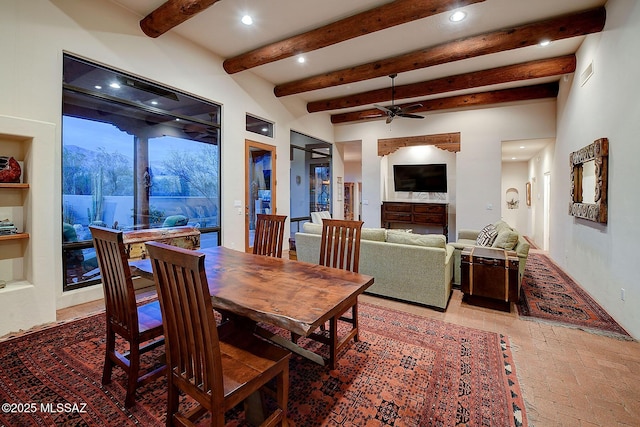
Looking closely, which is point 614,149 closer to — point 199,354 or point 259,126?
point 199,354

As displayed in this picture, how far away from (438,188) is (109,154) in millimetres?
6894

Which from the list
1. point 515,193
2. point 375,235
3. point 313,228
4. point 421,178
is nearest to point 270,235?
point 313,228

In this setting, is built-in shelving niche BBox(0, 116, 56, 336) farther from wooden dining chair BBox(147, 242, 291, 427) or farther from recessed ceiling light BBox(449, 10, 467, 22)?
recessed ceiling light BBox(449, 10, 467, 22)

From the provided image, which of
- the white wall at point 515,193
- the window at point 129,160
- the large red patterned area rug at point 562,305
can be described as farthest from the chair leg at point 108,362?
the white wall at point 515,193

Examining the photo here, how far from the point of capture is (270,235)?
300 cm

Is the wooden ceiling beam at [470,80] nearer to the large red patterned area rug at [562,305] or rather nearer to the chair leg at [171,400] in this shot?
the large red patterned area rug at [562,305]

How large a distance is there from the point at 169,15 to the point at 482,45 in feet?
13.6

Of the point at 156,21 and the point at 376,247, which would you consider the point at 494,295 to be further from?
the point at 156,21

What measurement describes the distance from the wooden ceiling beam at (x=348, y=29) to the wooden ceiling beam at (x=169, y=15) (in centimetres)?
128

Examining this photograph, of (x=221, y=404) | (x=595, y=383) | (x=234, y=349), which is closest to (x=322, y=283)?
(x=234, y=349)

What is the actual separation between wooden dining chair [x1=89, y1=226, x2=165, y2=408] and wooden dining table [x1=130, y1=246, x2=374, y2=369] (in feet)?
0.74

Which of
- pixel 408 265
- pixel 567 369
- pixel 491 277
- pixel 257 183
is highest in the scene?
pixel 257 183

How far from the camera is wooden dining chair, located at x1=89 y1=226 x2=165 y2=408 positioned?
1.62 meters

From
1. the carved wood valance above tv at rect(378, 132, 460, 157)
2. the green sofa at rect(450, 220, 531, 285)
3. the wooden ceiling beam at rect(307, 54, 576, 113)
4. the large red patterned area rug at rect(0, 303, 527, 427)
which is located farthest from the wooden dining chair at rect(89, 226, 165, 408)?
the carved wood valance above tv at rect(378, 132, 460, 157)
